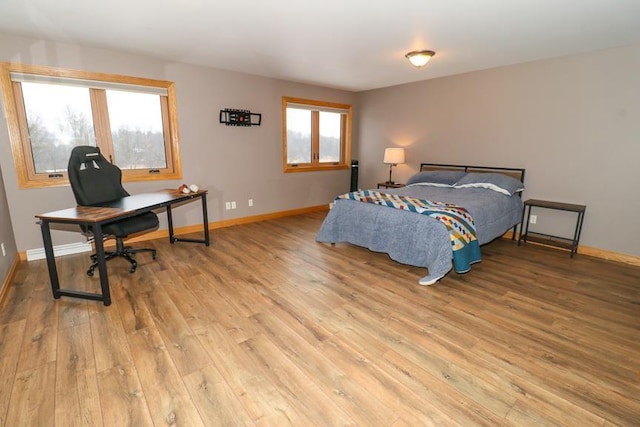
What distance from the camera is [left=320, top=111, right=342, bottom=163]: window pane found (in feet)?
20.3

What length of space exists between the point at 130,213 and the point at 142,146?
183 cm

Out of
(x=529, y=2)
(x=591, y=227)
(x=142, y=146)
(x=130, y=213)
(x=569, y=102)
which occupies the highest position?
(x=529, y=2)

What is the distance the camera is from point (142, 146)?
4.20m

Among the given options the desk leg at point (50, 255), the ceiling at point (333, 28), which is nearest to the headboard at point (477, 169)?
the ceiling at point (333, 28)

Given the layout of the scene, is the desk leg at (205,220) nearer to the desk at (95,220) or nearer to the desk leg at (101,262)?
the desk at (95,220)

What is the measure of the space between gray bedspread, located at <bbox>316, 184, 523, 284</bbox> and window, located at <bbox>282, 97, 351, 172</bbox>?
7.03 ft

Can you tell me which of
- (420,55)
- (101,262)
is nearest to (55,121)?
(101,262)

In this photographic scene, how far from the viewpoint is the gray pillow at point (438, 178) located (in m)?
4.62

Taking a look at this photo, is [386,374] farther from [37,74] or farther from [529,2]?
[37,74]

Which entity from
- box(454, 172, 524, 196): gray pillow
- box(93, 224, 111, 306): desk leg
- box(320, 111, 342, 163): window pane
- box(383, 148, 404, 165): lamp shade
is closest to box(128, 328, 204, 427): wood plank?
box(93, 224, 111, 306): desk leg

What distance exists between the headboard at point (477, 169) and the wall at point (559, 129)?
0.24ft

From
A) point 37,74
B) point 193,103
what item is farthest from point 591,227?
point 37,74

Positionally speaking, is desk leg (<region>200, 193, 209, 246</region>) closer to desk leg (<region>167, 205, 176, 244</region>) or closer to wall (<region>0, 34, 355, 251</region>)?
desk leg (<region>167, 205, 176, 244</region>)

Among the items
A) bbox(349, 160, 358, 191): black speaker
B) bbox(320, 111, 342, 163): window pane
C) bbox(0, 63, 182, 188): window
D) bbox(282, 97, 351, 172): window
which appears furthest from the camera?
bbox(349, 160, 358, 191): black speaker
